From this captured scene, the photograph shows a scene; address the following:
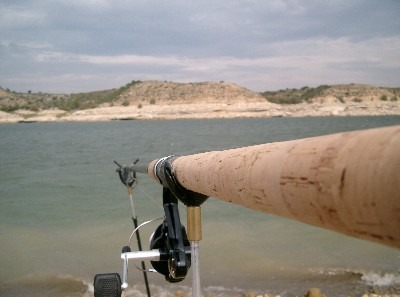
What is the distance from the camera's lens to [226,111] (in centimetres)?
9681

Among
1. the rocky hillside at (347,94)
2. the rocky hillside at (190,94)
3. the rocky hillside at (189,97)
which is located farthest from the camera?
the rocky hillside at (347,94)

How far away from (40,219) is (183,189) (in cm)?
1093

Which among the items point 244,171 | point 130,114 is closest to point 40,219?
point 244,171

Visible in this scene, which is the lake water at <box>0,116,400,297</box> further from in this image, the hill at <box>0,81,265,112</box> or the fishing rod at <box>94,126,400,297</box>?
the hill at <box>0,81,265,112</box>

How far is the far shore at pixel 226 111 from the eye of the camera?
96250mm

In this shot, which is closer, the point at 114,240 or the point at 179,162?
the point at 179,162

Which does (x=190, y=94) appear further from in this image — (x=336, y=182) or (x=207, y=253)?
(x=336, y=182)

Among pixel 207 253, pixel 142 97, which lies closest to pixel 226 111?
pixel 142 97

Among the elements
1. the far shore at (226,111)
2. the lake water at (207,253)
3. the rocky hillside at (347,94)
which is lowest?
the lake water at (207,253)

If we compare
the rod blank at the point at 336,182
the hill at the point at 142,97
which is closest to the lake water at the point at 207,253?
the rod blank at the point at 336,182

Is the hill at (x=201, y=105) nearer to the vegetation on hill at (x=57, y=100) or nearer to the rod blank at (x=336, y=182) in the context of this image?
the vegetation on hill at (x=57, y=100)

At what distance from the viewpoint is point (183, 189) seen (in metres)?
1.36

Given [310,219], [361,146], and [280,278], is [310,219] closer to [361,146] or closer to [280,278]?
[361,146]

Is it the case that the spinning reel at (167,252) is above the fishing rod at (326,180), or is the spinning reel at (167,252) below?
below
